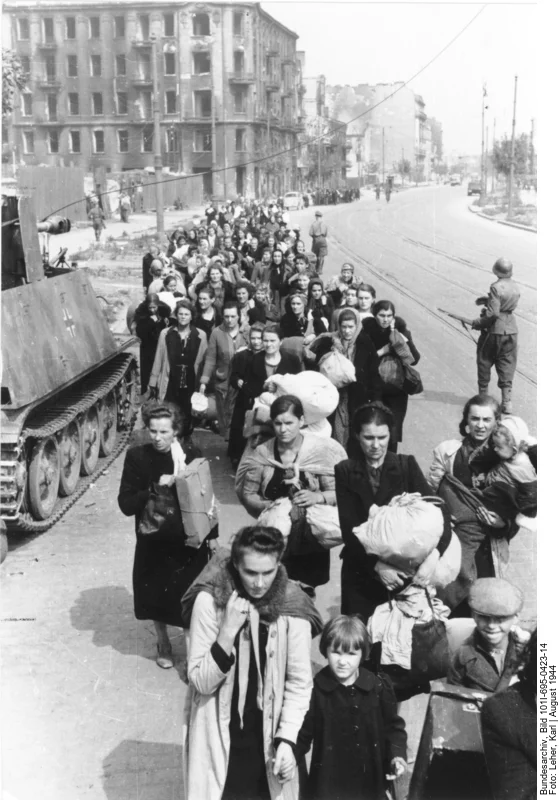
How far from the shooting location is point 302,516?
5195 millimetres

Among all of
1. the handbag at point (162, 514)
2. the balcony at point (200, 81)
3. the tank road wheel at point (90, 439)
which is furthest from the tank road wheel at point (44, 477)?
the balcony at point (200, 81)

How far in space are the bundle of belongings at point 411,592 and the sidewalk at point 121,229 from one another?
2500cm

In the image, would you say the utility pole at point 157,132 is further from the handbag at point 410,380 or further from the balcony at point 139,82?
the handbag at point 410,380

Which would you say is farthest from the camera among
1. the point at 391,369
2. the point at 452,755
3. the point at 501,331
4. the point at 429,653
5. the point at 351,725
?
the point at 501,331

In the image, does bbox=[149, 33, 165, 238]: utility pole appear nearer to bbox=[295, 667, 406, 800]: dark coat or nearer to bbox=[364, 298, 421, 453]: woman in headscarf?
bbox=[364, 298, 421, 453]: woman in headscarf

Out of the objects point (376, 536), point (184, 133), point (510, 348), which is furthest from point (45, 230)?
point (184, 133)

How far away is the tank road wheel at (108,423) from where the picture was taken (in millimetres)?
10898

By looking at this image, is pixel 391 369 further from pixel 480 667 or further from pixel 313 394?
pixel 480 667

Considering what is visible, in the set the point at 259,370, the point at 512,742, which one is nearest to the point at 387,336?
the point at 259,370

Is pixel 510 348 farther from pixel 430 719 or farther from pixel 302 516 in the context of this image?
pixel 430 719

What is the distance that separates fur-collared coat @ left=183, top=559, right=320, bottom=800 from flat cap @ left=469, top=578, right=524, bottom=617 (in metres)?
0.71

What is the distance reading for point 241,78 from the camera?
3306 centimetres

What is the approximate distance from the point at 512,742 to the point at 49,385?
6707 millimetres

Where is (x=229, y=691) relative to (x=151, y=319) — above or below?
below
